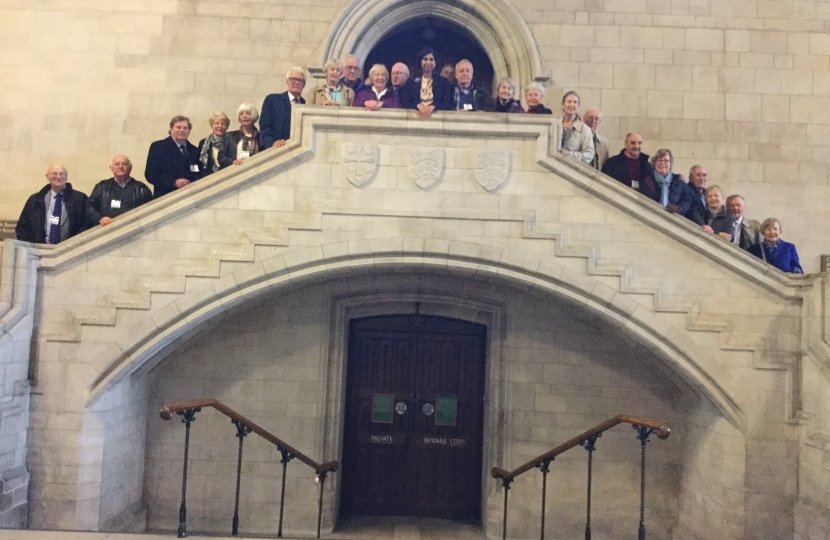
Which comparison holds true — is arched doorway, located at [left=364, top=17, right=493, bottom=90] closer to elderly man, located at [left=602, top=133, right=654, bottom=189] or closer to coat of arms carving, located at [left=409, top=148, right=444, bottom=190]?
elderly man, located at [left=602, top=133, right=654, bottom=189]

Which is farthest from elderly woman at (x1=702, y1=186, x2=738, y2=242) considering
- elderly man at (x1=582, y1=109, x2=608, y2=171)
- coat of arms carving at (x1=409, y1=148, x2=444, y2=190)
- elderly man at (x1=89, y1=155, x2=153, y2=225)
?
elderly man at (x1=89, y1=155, x2=153, y2=225)

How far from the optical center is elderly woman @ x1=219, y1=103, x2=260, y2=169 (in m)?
7.12

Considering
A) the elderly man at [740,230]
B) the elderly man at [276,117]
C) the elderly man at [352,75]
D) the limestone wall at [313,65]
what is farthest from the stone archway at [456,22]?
the elderly man at [740,230]

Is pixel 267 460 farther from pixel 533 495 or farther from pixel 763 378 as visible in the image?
pixel 763 378

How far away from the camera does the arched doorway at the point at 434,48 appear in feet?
30.6

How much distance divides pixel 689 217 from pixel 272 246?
459 cm

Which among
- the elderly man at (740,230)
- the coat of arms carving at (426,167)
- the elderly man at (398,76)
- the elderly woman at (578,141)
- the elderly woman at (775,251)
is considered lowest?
the elderly woman at (775,251)

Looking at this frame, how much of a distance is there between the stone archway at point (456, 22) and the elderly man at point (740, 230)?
2923 mm

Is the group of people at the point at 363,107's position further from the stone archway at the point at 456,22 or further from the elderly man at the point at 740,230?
the stone archway at the point at 456,22

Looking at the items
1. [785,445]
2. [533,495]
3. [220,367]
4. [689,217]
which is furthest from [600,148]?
[220,367]

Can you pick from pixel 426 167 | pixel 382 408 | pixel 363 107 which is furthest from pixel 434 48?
pixel 382 408

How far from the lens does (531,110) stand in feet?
22.9

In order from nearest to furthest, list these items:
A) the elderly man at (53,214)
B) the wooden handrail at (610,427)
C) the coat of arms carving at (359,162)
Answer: the wooden handrail at (610,427) < the coat of arms carving at (359,162) < the elderly man at (53,214)

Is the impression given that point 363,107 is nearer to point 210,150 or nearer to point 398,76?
point 398,76
